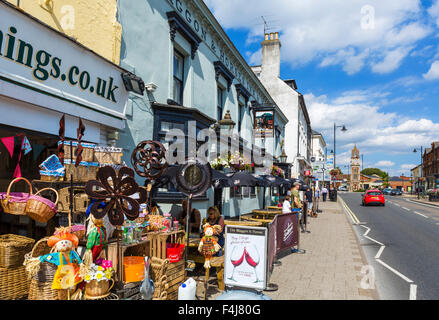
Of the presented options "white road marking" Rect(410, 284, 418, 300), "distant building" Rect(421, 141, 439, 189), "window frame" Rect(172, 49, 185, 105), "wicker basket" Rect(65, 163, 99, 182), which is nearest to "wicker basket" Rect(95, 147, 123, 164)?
"wicker basket" Rect(65, 163, 99, 182)

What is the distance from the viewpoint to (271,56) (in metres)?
32.7

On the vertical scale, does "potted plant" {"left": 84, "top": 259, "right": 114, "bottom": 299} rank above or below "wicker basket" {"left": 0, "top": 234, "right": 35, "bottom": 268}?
below

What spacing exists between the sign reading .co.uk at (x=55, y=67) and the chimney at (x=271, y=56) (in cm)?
2771

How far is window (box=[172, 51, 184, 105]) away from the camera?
11094 millimetres

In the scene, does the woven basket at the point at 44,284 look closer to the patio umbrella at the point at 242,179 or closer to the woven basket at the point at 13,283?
the woven basket at the point at 13,283

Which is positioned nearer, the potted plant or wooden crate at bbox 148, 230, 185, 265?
the potted plant

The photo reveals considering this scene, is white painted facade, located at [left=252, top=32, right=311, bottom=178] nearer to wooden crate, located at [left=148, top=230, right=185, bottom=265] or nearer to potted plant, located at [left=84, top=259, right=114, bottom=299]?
wooden crate, located at [left=148, top=230, right=185, bottom=265]

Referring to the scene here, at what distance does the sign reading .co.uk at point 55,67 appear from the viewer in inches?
203

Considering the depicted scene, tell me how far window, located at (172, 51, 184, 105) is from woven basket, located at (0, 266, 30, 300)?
7.87 m

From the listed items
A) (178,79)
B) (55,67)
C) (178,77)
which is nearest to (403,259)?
(178,79)

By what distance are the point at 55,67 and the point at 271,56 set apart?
29.8m

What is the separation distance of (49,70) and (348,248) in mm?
9618

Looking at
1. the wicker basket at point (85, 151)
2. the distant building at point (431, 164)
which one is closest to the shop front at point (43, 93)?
the wicker basket at point (85, 151)
